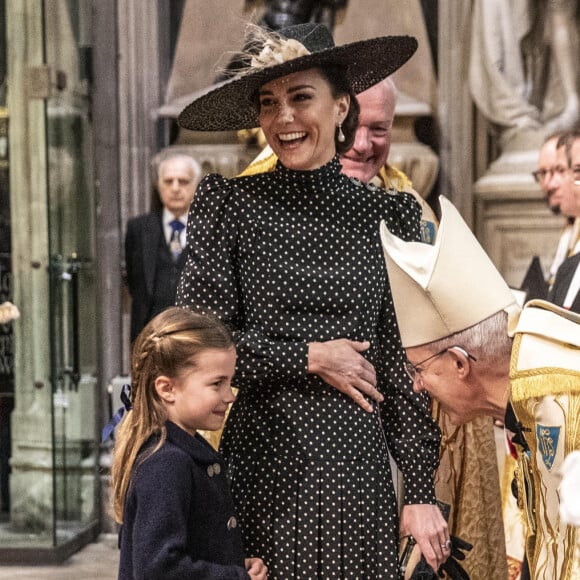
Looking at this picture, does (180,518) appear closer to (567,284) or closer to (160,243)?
(567,284)

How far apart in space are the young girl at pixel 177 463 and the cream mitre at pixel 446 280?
361 mm

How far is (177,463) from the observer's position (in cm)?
203

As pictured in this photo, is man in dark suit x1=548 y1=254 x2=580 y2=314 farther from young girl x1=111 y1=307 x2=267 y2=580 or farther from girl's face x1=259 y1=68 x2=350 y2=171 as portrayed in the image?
young girl x1=111 y1=307 x2=267 y2=580

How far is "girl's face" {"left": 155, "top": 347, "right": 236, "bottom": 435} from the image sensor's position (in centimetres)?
212

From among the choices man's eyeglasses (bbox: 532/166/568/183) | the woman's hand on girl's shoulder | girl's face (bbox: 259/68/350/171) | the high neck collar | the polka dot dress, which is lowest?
the woman's hand on girl's shoulder

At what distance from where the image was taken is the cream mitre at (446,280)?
2227mm

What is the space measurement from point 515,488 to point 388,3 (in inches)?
160

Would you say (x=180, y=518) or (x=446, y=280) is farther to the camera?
(x=446, y=280)

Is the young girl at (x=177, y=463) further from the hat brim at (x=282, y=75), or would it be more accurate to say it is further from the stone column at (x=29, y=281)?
the stone column at (x=29, y=281)

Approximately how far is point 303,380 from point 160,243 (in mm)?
3692

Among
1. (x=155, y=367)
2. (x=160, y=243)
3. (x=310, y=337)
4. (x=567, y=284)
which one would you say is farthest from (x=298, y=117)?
(x=160, y=243)

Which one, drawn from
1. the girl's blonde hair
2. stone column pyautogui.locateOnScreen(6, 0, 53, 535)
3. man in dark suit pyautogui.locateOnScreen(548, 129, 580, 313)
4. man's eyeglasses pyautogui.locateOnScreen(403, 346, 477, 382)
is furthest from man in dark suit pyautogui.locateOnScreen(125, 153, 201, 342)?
the girl's blonde hair

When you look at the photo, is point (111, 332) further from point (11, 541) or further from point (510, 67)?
point (510, 67)

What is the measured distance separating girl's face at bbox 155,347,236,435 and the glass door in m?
3.43
